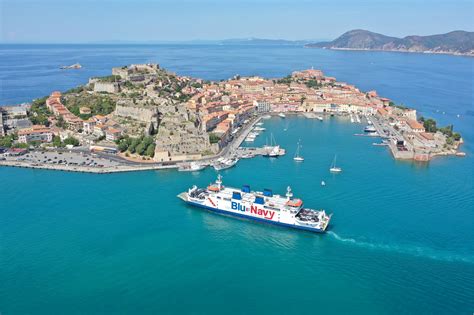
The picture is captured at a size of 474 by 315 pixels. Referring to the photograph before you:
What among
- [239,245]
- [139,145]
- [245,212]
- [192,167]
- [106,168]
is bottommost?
[239,245]

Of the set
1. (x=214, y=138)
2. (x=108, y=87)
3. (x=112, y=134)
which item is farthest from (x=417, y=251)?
(x=108, y=87)

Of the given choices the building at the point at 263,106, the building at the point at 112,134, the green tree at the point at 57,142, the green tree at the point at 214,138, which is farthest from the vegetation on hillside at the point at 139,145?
the building at the point at 263,106

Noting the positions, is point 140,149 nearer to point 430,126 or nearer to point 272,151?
point 272,151

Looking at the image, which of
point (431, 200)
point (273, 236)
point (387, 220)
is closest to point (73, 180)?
point (273, 236)

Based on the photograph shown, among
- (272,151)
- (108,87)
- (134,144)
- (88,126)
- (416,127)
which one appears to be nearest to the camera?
(134,144)

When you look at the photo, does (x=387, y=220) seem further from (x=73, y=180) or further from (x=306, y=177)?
(x=73, y=180)

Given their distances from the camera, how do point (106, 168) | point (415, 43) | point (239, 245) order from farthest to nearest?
point (415, 43) → point (106, 168) → point (239, 245)

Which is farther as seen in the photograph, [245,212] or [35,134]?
[35,134]
